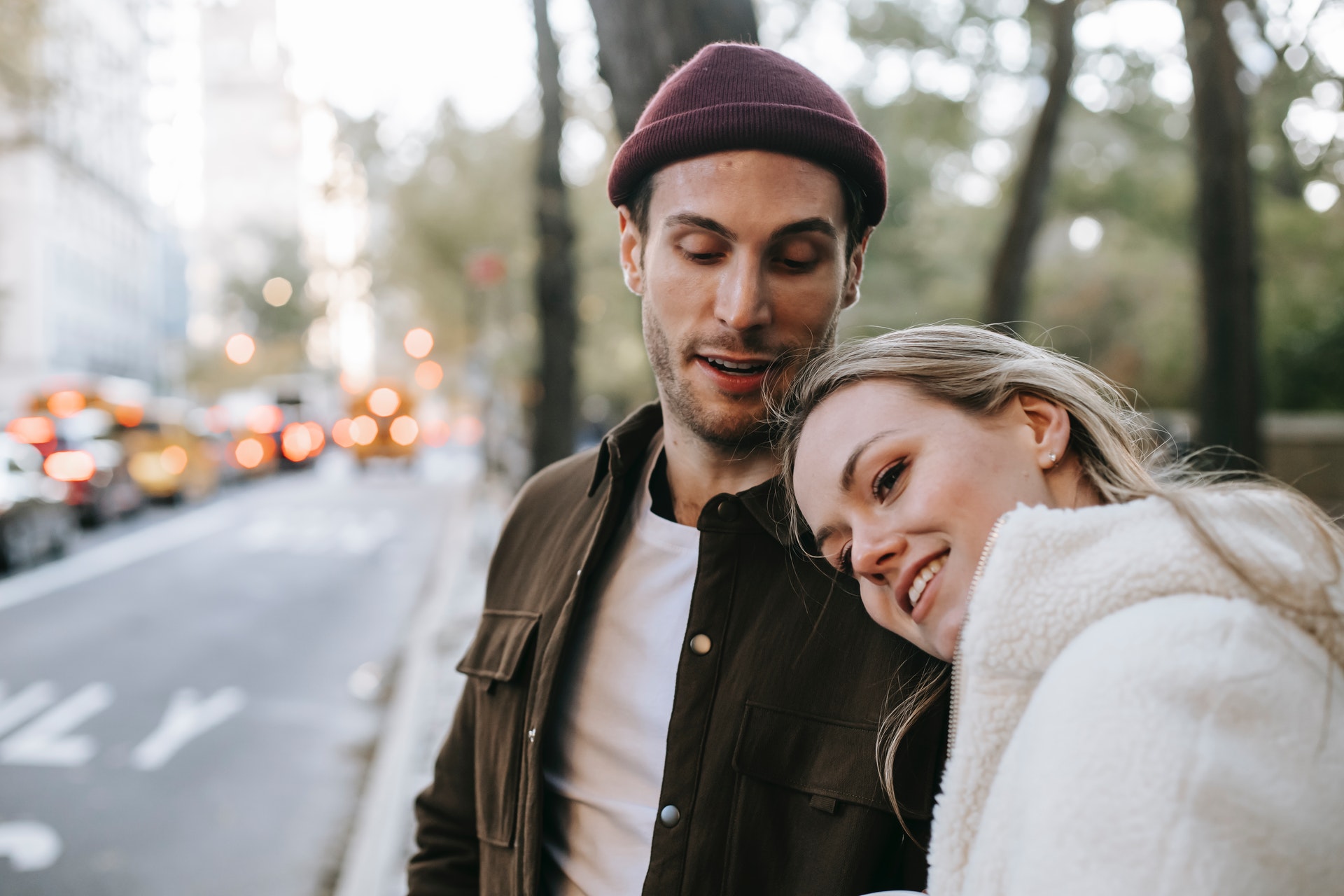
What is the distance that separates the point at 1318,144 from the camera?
10703mm

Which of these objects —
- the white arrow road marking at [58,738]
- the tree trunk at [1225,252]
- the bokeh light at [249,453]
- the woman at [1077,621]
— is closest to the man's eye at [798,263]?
the woman at [1077,621]

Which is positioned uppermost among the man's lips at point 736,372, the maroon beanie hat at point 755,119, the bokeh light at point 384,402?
the maroon beanie hat at point 755,119

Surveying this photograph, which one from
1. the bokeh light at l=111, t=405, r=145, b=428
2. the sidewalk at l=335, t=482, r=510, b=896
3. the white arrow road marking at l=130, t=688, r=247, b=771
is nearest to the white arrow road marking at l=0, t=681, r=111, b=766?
the white arrow road marking at l=130, t=688, r=247, b=771

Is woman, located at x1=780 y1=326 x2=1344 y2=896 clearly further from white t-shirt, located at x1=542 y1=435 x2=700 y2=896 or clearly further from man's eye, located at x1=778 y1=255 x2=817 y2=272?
white t-shirt, located at x1=542 y1=435 x2=700 y2=896

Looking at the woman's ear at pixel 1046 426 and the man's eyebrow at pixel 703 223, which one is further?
the man's eyebrow at pixel 703 223

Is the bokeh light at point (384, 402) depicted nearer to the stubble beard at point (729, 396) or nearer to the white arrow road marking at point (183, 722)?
the white arrow road marking at point (183, 722)

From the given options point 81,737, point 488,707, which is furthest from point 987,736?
point 81,737

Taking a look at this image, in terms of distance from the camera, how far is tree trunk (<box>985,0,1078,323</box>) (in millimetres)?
9094

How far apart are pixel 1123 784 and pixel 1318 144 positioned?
12.1 m

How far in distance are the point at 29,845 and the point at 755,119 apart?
5.71 meters

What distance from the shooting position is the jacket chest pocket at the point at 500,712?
2.17m

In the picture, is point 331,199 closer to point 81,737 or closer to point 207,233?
point 81,737

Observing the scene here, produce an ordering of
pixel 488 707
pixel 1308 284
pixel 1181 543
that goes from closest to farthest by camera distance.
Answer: pixel 1181 543 < pixel 488 707 < pixel 1308 284

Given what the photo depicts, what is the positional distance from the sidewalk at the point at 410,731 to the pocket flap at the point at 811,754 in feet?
7.10
